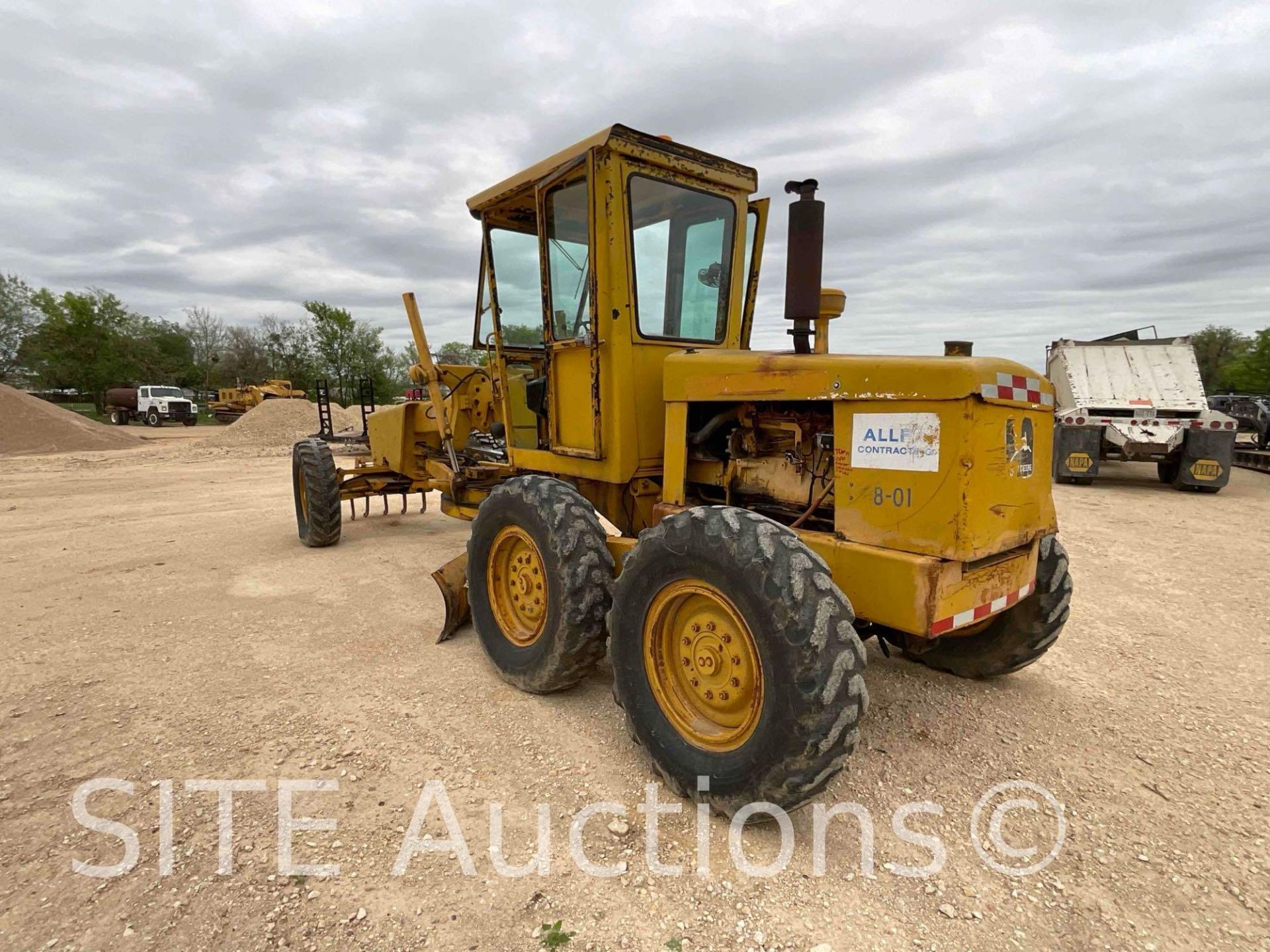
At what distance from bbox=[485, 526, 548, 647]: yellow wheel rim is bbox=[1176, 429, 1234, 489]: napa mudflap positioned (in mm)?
11720

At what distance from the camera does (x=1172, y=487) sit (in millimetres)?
11148

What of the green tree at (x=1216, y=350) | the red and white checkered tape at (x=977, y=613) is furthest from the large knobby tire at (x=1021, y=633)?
the green tree at (x=1216, y=350)

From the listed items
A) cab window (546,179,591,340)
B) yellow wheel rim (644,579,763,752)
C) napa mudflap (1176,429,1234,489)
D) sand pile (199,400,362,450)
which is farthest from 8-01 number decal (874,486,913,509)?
sand pile (199,400,362,450)

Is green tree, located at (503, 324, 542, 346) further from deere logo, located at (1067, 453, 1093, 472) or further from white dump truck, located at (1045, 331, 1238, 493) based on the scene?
deere logo, located at (1067, 453, 1093, 472)

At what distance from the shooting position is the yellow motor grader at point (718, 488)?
92.3 inches

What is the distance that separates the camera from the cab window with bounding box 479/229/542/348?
4.29m

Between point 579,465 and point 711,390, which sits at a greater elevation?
point 711,390

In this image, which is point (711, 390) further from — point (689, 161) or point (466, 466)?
point (466, 466)

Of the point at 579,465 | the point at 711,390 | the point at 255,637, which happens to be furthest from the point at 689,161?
the point at 255,637

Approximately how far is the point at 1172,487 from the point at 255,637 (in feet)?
43.9

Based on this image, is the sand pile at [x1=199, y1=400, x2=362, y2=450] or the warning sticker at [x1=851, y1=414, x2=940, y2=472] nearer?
the warning sticker at [x1=851, y1=414, x2=940, y2=472]

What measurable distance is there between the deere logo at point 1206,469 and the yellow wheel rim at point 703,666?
38.4 ft

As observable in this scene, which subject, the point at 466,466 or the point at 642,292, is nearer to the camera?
the point at 642,292

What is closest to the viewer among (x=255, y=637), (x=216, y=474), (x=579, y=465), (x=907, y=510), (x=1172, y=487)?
(x=907, y=510)
